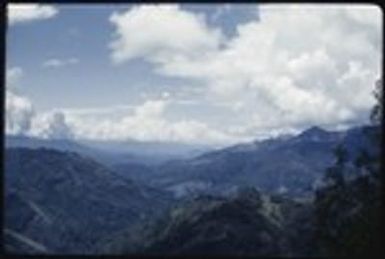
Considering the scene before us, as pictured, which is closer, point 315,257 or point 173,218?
point 315,257

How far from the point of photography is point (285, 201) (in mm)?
191000

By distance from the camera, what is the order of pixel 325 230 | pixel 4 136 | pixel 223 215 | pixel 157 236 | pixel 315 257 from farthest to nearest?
pixel 223 215 → pixel 157 236 → pixel 325 230 → pixel 4 136 → pixel 315 257

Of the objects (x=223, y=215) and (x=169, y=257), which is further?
(x=223, y=215)

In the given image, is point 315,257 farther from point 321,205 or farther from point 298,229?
point 298,229

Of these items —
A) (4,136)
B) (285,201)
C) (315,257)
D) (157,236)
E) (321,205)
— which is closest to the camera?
(315,257)

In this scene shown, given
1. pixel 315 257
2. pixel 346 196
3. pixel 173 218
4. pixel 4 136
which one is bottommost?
pixel 173 218

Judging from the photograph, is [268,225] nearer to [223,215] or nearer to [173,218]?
[223,215]

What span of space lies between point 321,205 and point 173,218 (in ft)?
506

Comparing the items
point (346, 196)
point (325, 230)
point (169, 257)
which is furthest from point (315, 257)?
point (346, 196)

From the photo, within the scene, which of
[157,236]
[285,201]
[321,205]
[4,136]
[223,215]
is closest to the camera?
[4,136]

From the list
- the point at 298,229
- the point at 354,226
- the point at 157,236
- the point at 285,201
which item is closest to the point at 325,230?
the point at 354,226

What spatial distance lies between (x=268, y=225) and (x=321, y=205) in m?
124

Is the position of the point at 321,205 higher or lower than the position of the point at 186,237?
higher

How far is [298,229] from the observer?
15312 cm
